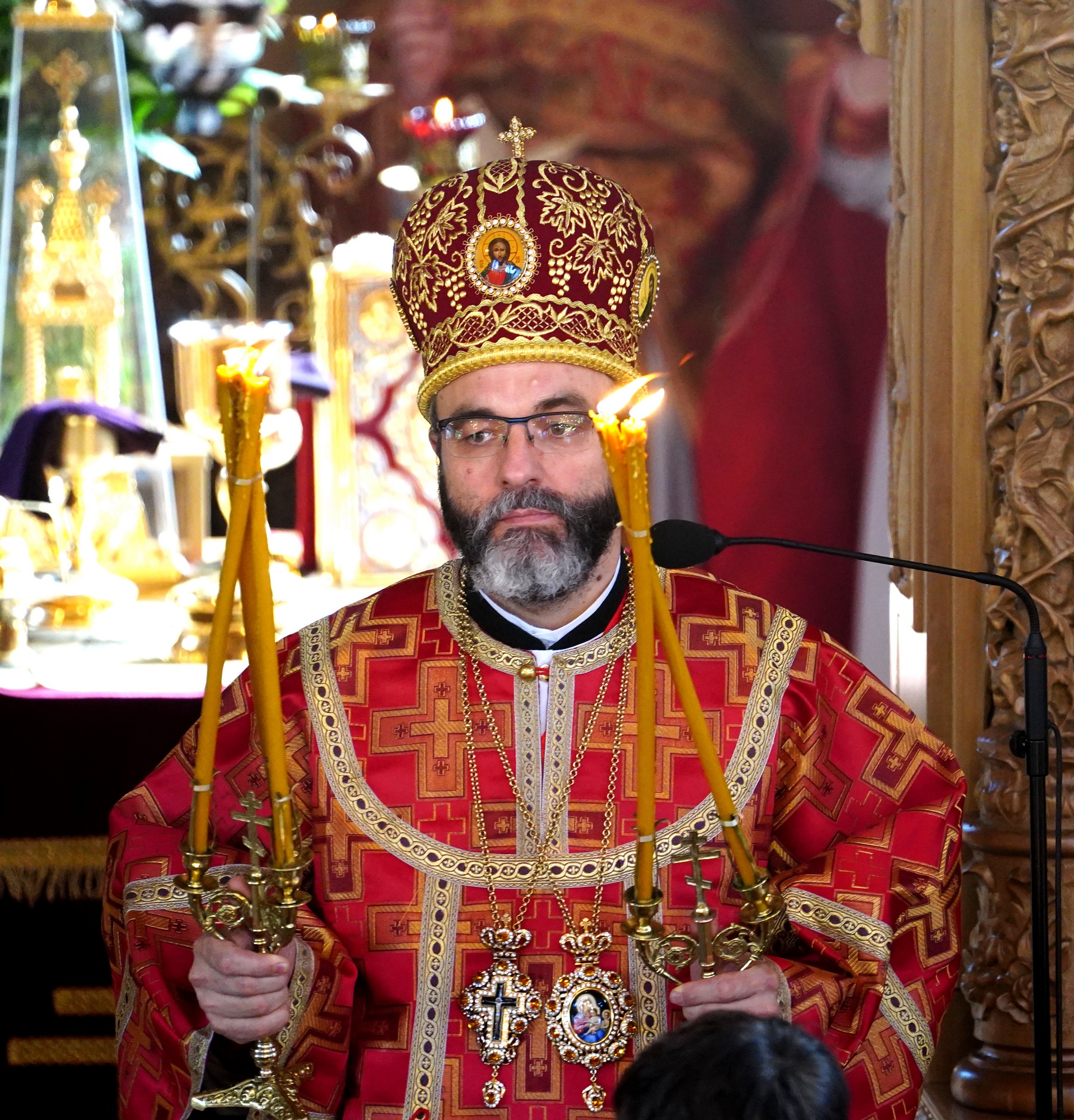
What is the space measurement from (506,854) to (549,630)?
0.37 m

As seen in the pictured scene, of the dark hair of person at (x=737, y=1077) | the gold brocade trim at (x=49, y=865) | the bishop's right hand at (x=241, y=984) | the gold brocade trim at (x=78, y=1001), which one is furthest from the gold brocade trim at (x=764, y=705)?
the gold brocade trim at (x=78, y=1001)

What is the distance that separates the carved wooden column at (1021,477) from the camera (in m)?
2.79

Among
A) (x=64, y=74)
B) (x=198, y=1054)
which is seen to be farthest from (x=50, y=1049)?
(x=64, y=74)

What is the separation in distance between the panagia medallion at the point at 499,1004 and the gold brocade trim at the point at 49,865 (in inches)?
54.1

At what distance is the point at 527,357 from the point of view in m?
2.45

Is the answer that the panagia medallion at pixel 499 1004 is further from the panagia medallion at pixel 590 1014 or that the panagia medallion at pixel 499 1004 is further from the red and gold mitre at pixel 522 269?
the red and gold mitre at pixel 522 269

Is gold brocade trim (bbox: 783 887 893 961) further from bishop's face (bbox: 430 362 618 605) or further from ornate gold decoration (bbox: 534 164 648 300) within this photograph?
ornate gold decoration (bbox: 534 164 648 300)

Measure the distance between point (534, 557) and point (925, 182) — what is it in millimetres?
1287

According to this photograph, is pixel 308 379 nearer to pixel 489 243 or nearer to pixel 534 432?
pixel 489 243

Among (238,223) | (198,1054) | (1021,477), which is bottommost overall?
(198,1054)

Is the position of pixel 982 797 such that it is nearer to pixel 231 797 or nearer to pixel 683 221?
pixel 231 797

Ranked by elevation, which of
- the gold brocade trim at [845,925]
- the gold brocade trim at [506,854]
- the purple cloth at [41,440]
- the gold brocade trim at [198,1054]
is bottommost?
the gold brocade trim at [198,1054]

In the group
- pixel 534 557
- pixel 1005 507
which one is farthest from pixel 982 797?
pixel 534 557

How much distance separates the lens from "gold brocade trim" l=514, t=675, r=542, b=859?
7.96ft
